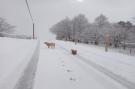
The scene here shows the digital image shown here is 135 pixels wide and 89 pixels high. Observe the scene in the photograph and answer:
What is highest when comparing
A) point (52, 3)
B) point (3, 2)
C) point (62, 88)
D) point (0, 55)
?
point (52, 3)

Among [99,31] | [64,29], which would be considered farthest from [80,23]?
[99,31]

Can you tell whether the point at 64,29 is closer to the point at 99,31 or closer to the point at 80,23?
the point at 80,23

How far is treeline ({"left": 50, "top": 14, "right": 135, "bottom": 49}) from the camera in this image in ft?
136

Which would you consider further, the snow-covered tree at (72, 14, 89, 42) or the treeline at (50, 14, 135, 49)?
the snow-covered tree at (72, 14, 89, 42)

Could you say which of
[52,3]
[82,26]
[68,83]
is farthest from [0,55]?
[82,26]

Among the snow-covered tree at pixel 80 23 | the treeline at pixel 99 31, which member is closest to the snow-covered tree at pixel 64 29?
the treeline at pixel 99 31

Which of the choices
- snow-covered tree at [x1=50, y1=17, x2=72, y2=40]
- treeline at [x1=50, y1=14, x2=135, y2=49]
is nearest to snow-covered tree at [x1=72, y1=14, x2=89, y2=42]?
treeline at [x1=50, y1=14, x2=135, y2=49]

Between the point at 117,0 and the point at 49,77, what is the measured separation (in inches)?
780

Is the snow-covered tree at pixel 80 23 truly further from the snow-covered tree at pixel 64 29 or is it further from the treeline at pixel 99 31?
the snow-covered tree at pixel 64 29

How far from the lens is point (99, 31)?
4566 cm

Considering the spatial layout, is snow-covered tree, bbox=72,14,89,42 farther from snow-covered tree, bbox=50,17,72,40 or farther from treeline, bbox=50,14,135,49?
snow-covered tree, bbox=50,17,72,40

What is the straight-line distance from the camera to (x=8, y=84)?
405 centimetres

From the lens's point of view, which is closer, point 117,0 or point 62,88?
point 62,88

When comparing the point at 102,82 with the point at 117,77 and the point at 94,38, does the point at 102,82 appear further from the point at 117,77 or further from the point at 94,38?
the point at 94,38
